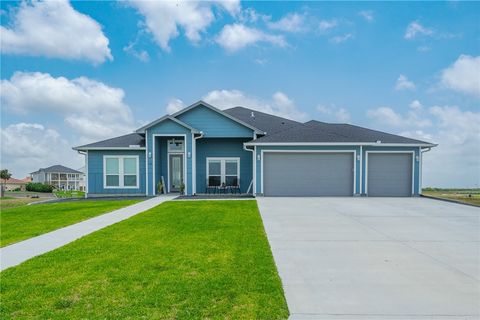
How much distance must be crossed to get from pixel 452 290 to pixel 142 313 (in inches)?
146

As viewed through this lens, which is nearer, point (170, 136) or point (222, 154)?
point (170, 136)

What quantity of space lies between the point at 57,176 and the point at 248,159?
50129 mm

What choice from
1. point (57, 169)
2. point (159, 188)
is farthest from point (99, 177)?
point (57, 169)

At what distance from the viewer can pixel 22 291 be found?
3438mm

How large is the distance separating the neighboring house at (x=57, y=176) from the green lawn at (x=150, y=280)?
52.9m

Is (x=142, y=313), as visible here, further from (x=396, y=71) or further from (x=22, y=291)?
(x=396, y=71)

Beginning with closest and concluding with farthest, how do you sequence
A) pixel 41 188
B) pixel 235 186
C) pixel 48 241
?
pixel 48 241 → pixel 235 186 → pixel 41 188

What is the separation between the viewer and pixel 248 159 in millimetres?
16844

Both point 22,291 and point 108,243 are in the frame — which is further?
point 108,243

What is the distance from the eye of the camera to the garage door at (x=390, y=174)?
593 inches

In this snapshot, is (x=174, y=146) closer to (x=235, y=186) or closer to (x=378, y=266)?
(x=235, y=186)

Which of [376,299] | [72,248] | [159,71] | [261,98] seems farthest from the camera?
[261,98]

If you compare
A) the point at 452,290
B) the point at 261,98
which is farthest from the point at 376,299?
the point at 261,98

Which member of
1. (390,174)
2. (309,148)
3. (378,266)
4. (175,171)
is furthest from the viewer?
(175,171)
